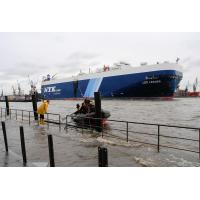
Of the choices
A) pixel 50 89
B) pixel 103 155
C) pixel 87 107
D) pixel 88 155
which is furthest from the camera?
pixel 50 89

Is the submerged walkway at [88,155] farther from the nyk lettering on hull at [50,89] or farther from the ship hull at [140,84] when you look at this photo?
the nyk lettering on hull at [50,89]

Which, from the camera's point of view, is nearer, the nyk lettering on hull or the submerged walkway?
the submerged walkway

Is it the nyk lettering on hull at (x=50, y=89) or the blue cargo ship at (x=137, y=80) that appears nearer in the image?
the blue cargo ship at (x=137, y=80)

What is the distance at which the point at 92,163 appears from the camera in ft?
22.7

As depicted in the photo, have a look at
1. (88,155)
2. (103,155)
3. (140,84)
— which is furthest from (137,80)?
(103,155)

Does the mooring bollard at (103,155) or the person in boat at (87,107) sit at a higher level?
the person in boat at (87,107)

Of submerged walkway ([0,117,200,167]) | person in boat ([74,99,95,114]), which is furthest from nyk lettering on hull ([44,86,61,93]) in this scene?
submerged walkway ([0,117,200,167])

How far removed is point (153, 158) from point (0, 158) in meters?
4.48

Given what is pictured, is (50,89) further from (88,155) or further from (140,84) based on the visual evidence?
(88,155)

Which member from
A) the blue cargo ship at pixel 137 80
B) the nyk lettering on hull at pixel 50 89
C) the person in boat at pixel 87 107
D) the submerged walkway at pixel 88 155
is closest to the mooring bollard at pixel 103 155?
the submerged walkway at pixel 88 155

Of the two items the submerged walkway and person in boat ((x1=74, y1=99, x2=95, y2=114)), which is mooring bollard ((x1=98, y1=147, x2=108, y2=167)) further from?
person in boat ((x1=74, y1=99, x2=95, y2=114))

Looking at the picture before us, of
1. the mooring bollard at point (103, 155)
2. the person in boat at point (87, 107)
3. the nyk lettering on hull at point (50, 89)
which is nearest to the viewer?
the mooring bollard at point (103, 155)

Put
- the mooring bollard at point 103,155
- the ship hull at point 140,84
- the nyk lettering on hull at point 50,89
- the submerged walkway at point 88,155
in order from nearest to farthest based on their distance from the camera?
the mooring bollard at point 103,155
the submerged walkway at point 88,155
the ship hull at point 140,84
the nyk lettering on hull at point 50,89

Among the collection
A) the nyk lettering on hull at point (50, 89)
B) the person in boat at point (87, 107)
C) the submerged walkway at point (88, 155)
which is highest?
the nyk lettering on hull at point (50, 89)
